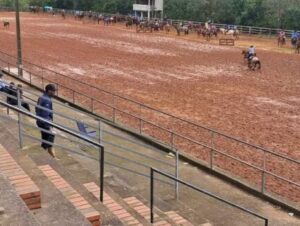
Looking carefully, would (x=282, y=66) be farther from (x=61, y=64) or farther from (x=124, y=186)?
(x=124, y=186)

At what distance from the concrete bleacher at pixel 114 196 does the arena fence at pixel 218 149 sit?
61 cm

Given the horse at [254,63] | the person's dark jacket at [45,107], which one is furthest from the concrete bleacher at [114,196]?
the horse at [254,63]

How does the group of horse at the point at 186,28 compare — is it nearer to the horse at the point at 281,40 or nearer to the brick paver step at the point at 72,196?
the horse at the point at 281,40

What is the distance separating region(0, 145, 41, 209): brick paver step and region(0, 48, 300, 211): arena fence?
488 cm

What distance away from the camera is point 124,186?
1013 cm

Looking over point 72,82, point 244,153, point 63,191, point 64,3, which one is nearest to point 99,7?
point 64,3

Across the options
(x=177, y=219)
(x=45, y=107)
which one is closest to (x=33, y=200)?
(x=177, y=219)

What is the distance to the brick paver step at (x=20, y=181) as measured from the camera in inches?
242

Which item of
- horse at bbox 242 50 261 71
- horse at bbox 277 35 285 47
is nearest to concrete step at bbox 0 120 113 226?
horse at bbox 242 50 261 71

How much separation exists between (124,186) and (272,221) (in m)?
2.90

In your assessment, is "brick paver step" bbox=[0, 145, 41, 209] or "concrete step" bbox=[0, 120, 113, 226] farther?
"brick paver step" bbox=[0, 145, 41, 209]

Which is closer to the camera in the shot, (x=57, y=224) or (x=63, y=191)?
(x=57, y=224)

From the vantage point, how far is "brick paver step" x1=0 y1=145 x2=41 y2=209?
6141 millimetres

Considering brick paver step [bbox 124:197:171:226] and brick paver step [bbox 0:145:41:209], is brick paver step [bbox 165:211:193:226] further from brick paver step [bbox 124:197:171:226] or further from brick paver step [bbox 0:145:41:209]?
brick paver step [bbox 0:145:41:209]
